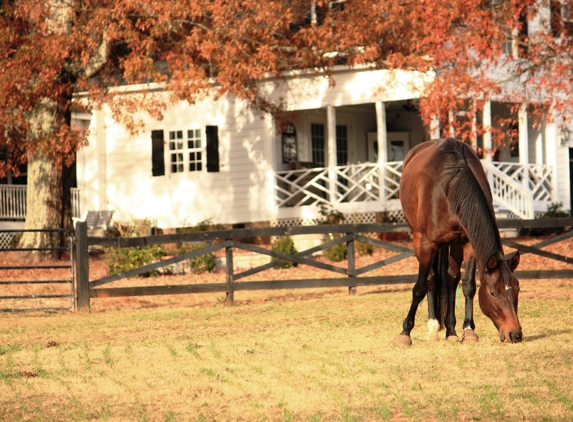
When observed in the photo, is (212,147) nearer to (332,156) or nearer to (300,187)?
(300,187)

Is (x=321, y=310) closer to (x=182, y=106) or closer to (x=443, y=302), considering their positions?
(x=443, y=302)

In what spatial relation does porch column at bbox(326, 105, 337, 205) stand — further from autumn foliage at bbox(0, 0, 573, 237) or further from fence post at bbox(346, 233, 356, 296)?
fence post at bbox(346, 233, 356, 296)

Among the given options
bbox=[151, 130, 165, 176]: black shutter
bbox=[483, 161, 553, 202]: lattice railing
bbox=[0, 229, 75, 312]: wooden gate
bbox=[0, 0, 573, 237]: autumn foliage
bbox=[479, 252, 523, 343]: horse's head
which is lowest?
bbox=[0, 229, 75, 312]: wooden gate

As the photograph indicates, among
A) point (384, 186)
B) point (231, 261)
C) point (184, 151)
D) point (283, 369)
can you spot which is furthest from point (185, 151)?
point (283, 369)

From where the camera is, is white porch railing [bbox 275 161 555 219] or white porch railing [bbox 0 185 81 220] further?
white porch railing [bbox 0 185 81 220]

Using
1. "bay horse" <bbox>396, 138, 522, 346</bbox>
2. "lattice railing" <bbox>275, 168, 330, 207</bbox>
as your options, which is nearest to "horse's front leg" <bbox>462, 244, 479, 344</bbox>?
"bay horse" <bbox>396, 138, 522, 346</bbox>

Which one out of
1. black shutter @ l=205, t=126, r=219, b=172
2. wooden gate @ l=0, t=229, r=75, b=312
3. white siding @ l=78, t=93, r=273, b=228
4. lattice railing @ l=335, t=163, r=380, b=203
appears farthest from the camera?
black shutter @ l=205, t=126, r=219, b=172

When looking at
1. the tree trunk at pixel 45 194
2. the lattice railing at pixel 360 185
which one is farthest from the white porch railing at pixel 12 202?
the lattice railing at pixel 360 185

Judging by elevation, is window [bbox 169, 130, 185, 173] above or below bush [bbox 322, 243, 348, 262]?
above

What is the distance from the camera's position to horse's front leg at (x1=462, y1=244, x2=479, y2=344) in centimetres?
942

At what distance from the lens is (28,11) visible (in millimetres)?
22453

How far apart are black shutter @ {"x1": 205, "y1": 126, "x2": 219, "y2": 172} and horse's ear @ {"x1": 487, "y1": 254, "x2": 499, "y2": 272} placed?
797 inches

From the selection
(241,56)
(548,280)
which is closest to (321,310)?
(548,280)

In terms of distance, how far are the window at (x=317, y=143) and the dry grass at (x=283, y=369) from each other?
1642cm
